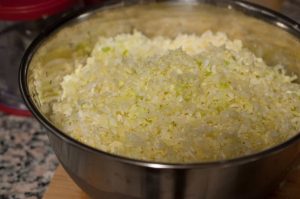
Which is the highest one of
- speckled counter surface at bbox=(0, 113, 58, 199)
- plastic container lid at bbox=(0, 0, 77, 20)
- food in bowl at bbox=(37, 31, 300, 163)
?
plastic container lid at bbox=(0, 0, 77, 20)

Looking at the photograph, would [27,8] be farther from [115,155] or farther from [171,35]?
[115,155]

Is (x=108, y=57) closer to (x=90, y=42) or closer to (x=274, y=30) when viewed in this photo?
(x=90, y=42)

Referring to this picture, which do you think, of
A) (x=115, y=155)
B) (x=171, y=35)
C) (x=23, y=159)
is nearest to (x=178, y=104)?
(x=115, y=155)

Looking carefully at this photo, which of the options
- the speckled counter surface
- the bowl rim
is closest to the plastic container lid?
the bowl rim

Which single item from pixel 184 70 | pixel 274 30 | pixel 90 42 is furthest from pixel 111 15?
pixel 274 30

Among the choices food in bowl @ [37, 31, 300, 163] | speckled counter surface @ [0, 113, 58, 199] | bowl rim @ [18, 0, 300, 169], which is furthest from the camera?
speckled counter surface @ [0, 113, 58, 199]

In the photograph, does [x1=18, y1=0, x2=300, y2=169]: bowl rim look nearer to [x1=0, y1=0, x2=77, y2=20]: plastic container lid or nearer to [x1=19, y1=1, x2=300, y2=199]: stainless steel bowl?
[x1=19, y1=1, x2=300, y2=199]: stainless steel bowl
